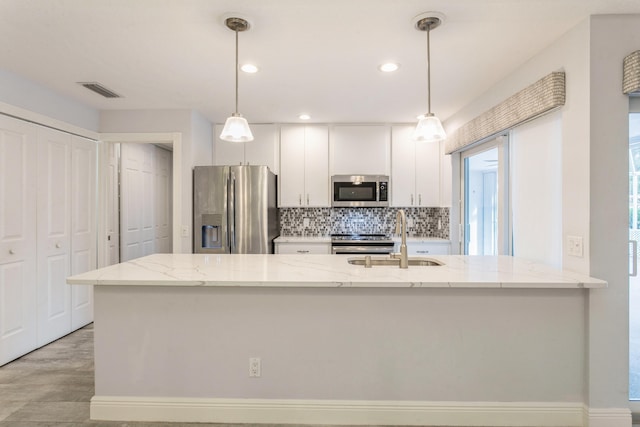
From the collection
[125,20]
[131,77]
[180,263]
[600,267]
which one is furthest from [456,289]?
[131,77]

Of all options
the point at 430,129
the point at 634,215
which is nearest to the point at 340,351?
the point at 430,129

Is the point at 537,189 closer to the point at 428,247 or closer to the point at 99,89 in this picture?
the point at 428,247

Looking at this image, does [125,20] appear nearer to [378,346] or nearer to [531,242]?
[378,346]

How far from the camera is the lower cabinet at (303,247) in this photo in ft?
13.5

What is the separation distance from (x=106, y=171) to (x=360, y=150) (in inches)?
112

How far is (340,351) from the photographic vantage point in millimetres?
1965

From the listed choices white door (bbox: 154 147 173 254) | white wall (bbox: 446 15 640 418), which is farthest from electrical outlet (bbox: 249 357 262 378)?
white door (bbox: 154 147 173 254)

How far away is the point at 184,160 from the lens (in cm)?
370

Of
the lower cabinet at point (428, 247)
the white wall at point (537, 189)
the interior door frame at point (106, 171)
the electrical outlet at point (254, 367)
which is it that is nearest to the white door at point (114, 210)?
the interior door frame at point (106, 171)

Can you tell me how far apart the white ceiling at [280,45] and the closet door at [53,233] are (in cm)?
53

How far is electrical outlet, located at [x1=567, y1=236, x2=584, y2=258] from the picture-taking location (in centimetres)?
195

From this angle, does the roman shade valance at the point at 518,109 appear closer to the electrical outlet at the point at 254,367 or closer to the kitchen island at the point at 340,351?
the kitchen island at the point at 340,351

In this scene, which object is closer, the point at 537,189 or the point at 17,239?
the point at 537,189

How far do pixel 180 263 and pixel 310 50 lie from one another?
5.37ft
